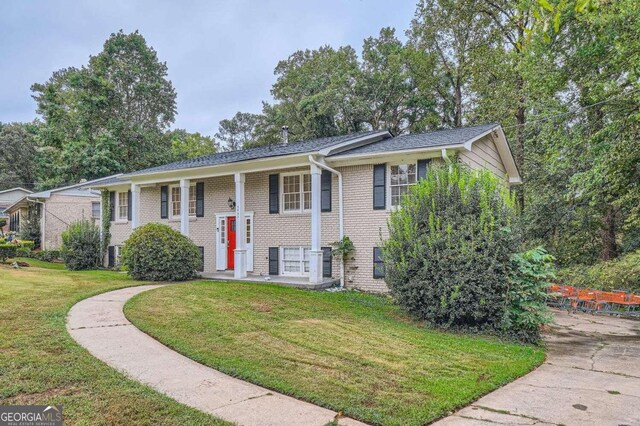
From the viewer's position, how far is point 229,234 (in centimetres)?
1495

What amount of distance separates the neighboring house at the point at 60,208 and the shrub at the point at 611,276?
926 inches

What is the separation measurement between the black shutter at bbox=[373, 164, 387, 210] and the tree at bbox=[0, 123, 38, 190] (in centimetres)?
3928

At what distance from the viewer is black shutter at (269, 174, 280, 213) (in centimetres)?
1362

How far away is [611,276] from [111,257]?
19.1 m

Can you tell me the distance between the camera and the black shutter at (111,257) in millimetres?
18494

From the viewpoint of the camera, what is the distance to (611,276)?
12.1 metres

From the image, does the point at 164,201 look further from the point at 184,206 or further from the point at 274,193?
the point at 274,193

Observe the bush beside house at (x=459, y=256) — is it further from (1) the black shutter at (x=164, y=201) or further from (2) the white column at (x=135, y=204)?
(2) the white column at (x=135, y=204)

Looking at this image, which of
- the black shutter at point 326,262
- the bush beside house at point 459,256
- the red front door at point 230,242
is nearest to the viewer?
the bush beside house at point 459,256

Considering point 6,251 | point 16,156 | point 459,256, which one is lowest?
point 6,251

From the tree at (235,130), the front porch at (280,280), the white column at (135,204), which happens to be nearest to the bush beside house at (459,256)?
the front porch at (280,280)

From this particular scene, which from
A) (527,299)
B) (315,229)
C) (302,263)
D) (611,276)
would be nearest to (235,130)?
(302,263)

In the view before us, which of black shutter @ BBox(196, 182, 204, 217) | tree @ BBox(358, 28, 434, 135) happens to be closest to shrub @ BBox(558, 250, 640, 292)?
black shutter @ BBox(196, 182, 204, 217)

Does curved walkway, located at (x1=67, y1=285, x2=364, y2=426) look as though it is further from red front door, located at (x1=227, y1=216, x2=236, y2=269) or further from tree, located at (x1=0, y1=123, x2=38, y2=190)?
tree, located at (x1=0, y1=123, x2=38, y2=190)
